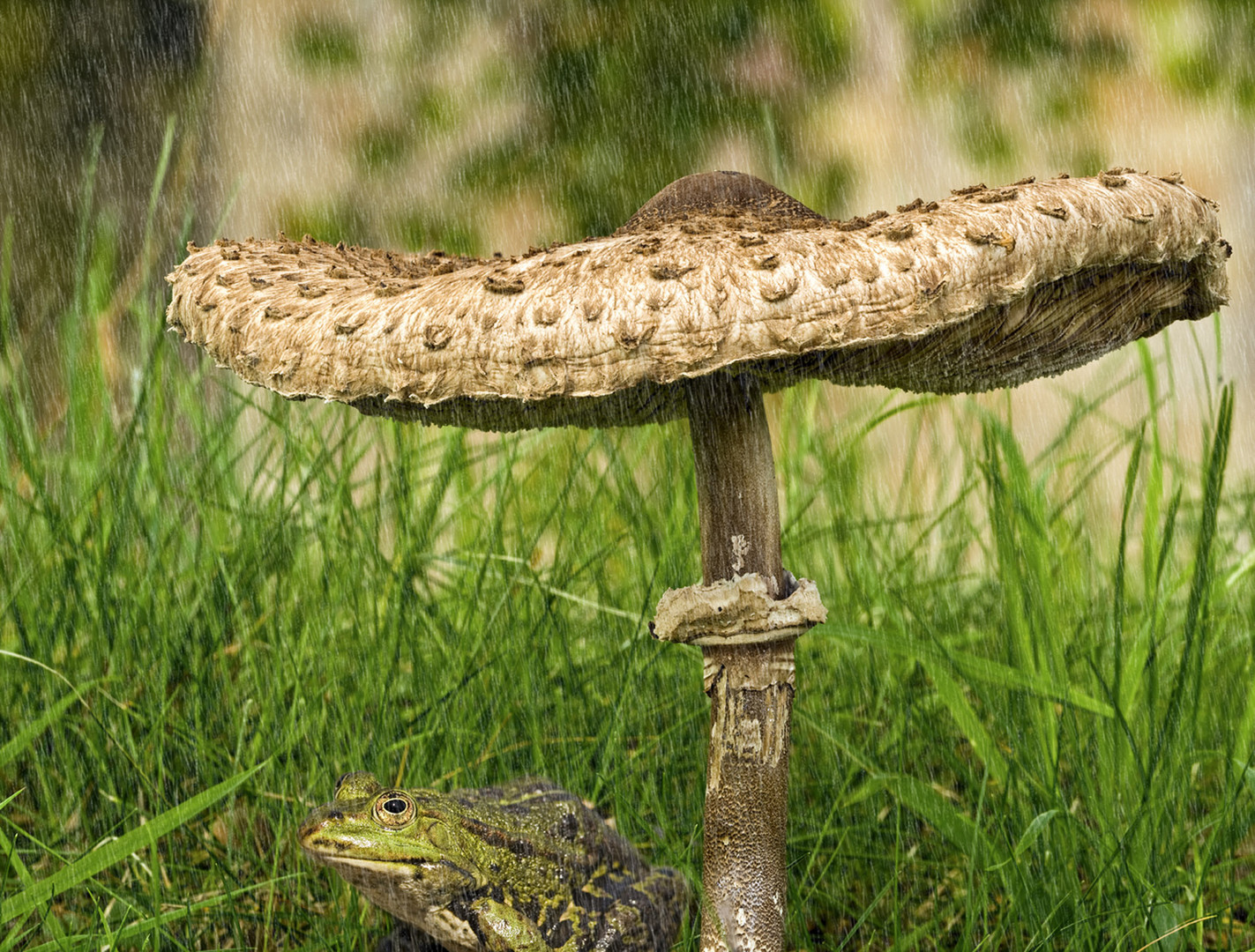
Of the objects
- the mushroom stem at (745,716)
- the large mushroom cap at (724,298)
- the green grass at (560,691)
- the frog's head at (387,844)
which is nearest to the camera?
the large mushroom cap at (724,298)

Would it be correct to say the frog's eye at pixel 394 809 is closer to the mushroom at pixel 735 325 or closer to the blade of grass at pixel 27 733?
the mushroom at pixel 735 325

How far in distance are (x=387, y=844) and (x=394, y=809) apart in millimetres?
68

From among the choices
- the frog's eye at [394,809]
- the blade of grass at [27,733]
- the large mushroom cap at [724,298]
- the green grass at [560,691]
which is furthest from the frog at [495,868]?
the large mushroom cap at [724,298]

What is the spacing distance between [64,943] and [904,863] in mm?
1827

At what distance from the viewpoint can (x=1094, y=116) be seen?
24.7ft

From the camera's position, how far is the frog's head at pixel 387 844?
7.61 feet

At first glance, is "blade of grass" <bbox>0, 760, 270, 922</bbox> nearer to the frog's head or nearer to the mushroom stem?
the frog's head

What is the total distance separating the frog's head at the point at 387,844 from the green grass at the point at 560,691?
246 millimetres

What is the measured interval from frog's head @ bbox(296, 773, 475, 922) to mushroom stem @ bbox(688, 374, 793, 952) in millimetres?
521

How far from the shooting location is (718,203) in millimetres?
2461

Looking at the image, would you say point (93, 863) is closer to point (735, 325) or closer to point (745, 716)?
point (745, 716)

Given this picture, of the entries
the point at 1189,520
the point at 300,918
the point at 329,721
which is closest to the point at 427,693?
the point at 329,721

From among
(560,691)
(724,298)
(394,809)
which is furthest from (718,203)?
(560,691)

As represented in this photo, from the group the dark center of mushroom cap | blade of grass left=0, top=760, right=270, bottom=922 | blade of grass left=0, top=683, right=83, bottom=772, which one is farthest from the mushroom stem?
blade of grass left=0, top=683, right=83, bottom=772
